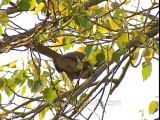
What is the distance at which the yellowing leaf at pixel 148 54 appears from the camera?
0.92 meters

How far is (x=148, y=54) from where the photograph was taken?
0.93m

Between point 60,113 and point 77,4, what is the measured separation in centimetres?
32

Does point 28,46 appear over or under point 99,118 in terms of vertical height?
over

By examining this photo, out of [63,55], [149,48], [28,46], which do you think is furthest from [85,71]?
[149,48]

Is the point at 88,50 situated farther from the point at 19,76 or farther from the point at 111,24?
the point at 19,76

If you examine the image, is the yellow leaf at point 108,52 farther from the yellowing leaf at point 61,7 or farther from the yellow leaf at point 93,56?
the yellowing leaf at point 61,7

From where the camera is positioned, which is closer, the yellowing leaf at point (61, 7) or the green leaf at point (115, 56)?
the green leaf at point (115, 56)

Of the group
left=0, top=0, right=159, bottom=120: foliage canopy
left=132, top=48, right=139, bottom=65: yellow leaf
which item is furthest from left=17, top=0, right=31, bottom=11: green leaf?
left=132, top=48, right=139, bottom=65: yellow leaf

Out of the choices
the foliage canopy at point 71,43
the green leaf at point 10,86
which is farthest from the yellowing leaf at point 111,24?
the green leaf at point 10,86

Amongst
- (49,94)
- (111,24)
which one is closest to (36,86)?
(49,94)

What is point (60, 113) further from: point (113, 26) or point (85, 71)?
point (113, 26)

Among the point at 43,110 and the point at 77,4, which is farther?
the point at 43,110

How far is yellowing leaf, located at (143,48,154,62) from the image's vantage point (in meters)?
0.92

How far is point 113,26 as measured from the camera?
103cm
